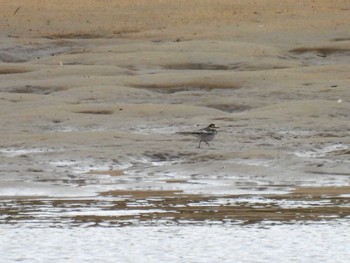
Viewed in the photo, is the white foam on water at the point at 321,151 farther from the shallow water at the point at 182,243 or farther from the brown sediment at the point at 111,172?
the shallow water at the point at 182,243

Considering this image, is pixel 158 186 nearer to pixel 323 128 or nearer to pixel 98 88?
pixel 323 128

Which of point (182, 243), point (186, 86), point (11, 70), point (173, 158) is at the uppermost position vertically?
point (11, 70)

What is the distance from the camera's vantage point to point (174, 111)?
18875 mm

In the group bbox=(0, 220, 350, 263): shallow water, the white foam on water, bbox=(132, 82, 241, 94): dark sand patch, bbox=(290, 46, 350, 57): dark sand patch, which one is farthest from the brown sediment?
bbox=(290, 46, 350, 57): dark sand patch

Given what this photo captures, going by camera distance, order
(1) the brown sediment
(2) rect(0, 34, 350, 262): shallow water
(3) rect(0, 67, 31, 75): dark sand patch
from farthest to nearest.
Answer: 1. (3) rect(0, 67, 31, 75): dark sand patch
2. (1) the brown sediment
3. (2) rect(0, 34, 350, 262): shallow water

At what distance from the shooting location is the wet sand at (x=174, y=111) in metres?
12.3

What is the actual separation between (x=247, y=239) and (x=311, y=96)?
1054 centimetres

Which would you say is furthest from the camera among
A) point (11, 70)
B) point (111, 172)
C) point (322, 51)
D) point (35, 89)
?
point (322, 51)

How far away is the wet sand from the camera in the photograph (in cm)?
1233

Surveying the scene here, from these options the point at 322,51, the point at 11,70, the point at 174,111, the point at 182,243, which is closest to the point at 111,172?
the point at 174,111

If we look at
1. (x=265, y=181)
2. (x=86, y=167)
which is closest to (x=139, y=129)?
(x=86, y=167)

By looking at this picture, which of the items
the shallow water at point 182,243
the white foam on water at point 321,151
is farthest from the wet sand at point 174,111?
the shallow water at point 182,243

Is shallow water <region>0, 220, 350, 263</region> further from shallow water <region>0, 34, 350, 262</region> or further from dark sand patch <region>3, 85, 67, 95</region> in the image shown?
dark sand patch <region>3, 85, 67, 95</region>

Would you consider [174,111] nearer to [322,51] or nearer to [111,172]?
[111,172]
